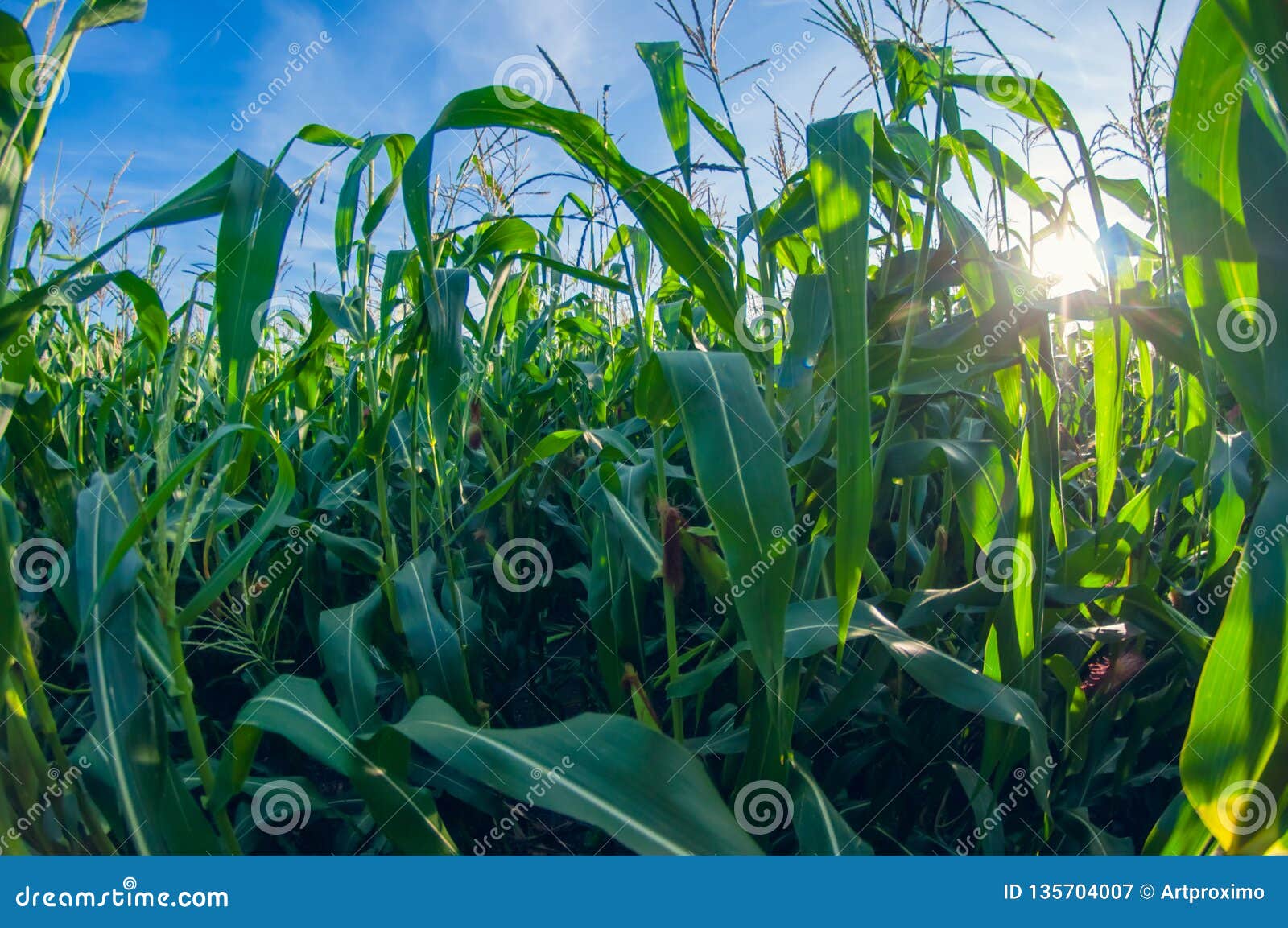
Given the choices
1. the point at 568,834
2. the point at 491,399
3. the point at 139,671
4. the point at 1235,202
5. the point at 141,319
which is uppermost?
the point at 141,319

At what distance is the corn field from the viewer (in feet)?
2.44

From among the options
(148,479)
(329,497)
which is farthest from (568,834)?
(148,479)

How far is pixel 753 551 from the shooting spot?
779 mm

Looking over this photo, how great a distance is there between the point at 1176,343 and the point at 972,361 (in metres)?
0.26

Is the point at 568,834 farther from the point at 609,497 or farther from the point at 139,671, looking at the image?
the point at 139,671

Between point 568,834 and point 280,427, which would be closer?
point 568,834

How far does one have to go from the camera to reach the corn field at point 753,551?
743mm

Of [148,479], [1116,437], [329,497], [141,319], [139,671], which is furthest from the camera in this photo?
[148,479]

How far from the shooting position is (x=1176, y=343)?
38.5 inches

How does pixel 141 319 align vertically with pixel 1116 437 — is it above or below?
above

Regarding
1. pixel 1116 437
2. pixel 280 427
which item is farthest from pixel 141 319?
pixel 1116 437

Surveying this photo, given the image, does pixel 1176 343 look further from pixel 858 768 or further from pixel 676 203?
pixel 858 768

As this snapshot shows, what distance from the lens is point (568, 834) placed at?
4.33 ft

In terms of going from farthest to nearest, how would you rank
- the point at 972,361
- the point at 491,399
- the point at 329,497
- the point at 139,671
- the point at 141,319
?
1. the point at 491,399
2. the point at 329,497
3. the point at 141,319
4. the point at 972,361
5. the point at 139,671
